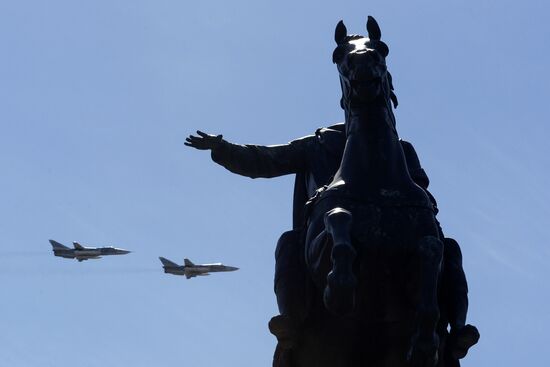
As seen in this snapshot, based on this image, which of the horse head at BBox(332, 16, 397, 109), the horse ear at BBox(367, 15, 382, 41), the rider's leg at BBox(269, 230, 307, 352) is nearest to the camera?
the horse head at BBox(332, 16, 397, 109)

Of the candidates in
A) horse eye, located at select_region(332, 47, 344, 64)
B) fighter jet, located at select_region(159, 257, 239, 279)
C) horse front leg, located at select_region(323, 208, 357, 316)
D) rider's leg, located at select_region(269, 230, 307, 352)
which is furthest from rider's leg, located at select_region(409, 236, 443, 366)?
fighter jet, located at select_region(159, 257, 239, 279)

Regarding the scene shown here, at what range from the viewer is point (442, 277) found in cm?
1708

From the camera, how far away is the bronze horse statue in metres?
15.9

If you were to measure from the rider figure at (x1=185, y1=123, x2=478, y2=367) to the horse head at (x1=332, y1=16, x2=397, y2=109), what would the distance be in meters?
1.16

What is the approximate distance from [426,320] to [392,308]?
3.59 ft

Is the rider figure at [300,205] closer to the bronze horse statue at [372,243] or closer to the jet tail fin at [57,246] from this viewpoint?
the bronze horse statue at [372,243]

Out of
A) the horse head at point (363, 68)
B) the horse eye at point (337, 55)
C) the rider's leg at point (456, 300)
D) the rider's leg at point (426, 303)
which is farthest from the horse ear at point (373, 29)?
the rider's leg at point (426, 303)

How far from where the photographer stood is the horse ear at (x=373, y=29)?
1744 cm

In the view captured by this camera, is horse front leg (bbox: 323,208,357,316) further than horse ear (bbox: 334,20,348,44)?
No

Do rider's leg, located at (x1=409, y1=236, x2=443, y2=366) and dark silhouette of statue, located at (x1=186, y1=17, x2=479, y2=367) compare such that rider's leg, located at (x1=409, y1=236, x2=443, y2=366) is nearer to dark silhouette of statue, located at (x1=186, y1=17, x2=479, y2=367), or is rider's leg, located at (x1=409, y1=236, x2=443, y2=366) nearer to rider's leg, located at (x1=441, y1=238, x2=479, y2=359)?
dark silhouette of statue, located at (x1=186, y1=17, x2=479, y2=367)

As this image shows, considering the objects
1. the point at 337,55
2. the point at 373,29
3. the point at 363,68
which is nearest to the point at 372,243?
the point at 363,68

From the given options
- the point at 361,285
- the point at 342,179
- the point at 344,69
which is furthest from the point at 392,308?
the point at 344,69

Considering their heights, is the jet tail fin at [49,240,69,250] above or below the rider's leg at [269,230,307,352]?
above

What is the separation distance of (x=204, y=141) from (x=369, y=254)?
3104 millimetres
